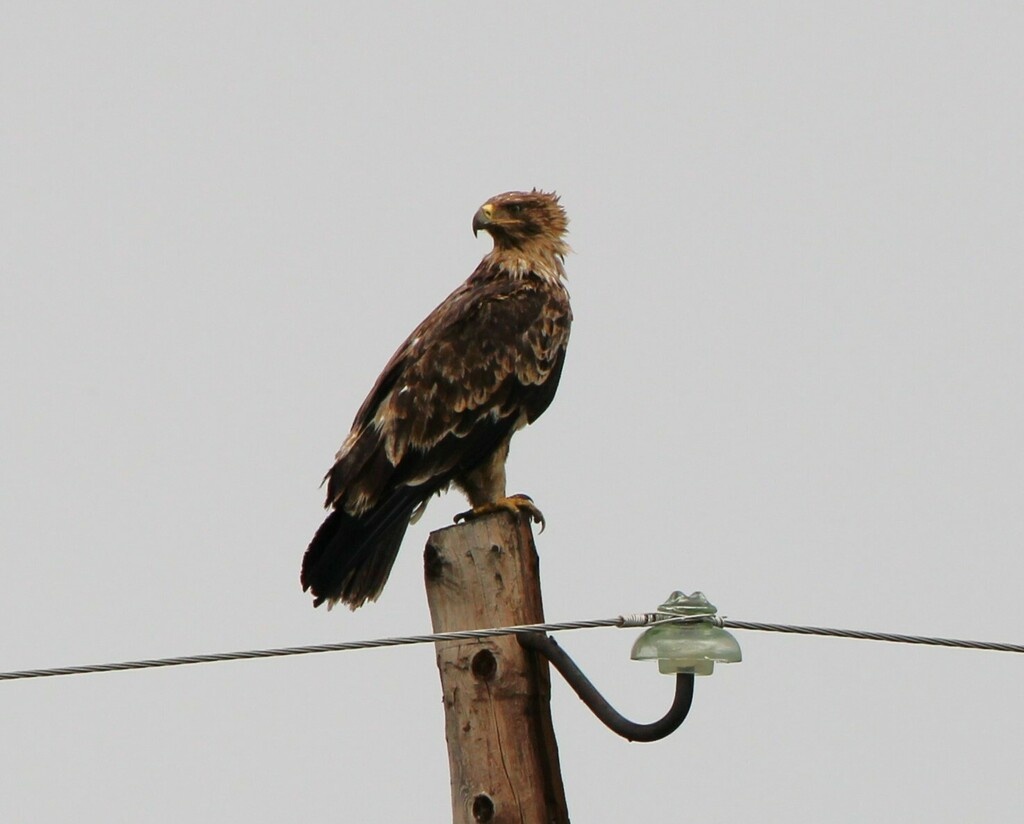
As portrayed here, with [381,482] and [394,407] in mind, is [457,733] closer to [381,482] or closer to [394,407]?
[381,482]

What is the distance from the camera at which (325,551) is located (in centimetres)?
600

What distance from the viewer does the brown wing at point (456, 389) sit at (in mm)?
6414

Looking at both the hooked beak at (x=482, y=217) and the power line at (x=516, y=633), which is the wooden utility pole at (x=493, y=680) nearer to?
the power line at (x=516, y=633)

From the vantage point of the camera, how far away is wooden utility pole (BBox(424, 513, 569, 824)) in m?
4.77

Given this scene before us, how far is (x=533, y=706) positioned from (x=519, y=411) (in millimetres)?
2155

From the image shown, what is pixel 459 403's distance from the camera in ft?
21.9

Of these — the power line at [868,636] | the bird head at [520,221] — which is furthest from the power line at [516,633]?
the bird head at [520,221]

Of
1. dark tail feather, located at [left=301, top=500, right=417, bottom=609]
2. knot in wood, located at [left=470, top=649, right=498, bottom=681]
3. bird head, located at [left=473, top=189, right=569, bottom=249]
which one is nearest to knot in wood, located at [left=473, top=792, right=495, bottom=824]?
knot in wood, located at [left=470, top=649, right=498, bottom=681]

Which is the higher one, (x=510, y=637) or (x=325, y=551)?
(x=325, y=551)

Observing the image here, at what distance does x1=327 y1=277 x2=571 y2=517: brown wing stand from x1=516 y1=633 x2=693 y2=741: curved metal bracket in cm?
150

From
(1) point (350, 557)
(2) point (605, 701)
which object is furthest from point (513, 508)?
(2) point (605, 701)

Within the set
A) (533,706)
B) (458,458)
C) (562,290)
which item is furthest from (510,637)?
(562,290)

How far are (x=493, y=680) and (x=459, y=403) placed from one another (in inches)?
79.0

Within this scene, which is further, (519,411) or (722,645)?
(519,411)
